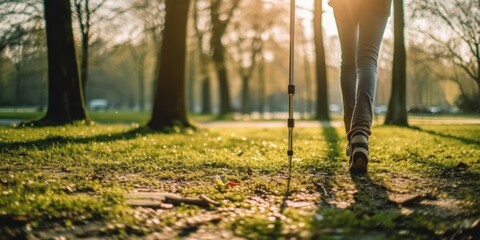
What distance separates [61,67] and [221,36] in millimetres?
19574

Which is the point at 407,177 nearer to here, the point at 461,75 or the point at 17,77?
the point at 461,75

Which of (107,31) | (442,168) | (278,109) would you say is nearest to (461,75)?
(442,168)

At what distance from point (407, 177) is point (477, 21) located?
5.16 meters

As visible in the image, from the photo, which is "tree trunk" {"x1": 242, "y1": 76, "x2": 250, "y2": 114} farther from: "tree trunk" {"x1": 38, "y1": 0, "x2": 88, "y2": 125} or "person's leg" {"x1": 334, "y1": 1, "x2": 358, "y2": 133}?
"person's leg" {"x1": 334, "y1": 1, "x2": 358, "y2": 133}

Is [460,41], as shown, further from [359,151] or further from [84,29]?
[84,29]

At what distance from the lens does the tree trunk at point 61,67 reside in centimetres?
1073

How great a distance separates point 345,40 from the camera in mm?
4938

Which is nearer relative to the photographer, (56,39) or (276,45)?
(56,39)

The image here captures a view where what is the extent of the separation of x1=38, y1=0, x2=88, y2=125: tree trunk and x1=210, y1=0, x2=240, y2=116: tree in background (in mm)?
14818

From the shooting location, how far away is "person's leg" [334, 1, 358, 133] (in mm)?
4773

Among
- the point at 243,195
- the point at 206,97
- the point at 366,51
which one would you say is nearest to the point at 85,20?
the point at 366,51

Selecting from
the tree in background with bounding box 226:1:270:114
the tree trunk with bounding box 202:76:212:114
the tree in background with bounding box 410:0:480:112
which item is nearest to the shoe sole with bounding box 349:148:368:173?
the tree in background with bounding box 410:0:480:112

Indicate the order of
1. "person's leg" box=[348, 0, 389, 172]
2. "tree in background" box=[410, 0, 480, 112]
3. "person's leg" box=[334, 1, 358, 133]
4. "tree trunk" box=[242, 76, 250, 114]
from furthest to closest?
"tree trunk" box=[242, 76, 250, 114] < "tree in background" box=[410, 0, 480, 112] < "person's leg" box=[334, 1, 358, 133] < "person's leg" box=[348, 0, 389, 172]

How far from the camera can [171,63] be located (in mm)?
12648
